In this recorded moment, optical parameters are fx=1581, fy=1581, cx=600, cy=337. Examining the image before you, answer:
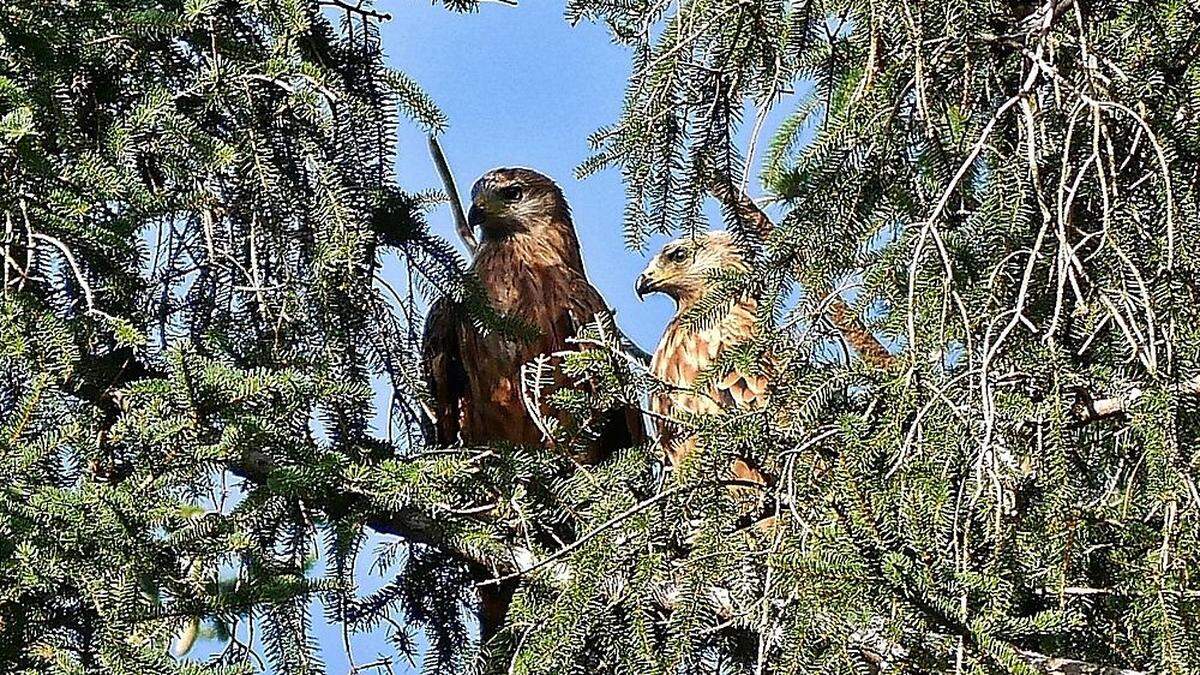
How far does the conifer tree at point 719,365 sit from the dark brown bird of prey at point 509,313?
1.60m

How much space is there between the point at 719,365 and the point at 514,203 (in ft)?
9.79

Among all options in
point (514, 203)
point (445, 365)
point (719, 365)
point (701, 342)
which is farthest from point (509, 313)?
point (719, 365)

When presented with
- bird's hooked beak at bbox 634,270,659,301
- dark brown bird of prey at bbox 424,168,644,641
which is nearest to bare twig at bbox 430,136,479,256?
dark brown bird of prey at bbox 424,168,644,641

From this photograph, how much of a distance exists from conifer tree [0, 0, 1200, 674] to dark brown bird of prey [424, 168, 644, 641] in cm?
160

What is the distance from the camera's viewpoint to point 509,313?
4586mm

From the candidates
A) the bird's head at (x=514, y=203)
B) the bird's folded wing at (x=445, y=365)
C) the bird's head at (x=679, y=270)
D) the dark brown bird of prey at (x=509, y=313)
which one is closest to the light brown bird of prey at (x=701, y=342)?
the bird's head at (x=679, y=270)

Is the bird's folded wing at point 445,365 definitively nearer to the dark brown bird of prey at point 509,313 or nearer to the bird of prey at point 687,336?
Result: the dark brown bird of prey at point 509,313

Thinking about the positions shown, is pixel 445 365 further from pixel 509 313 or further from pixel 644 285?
pixel 644 285

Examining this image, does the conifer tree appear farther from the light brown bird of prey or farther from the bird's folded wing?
the bird's folded wing

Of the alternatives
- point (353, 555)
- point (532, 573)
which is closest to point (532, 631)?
point (532, 573)

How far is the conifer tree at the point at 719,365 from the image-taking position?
228cm

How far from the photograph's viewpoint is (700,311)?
260 centimetres

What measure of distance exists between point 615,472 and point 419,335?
61 cm

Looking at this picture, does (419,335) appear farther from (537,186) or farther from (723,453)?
(537,186)
